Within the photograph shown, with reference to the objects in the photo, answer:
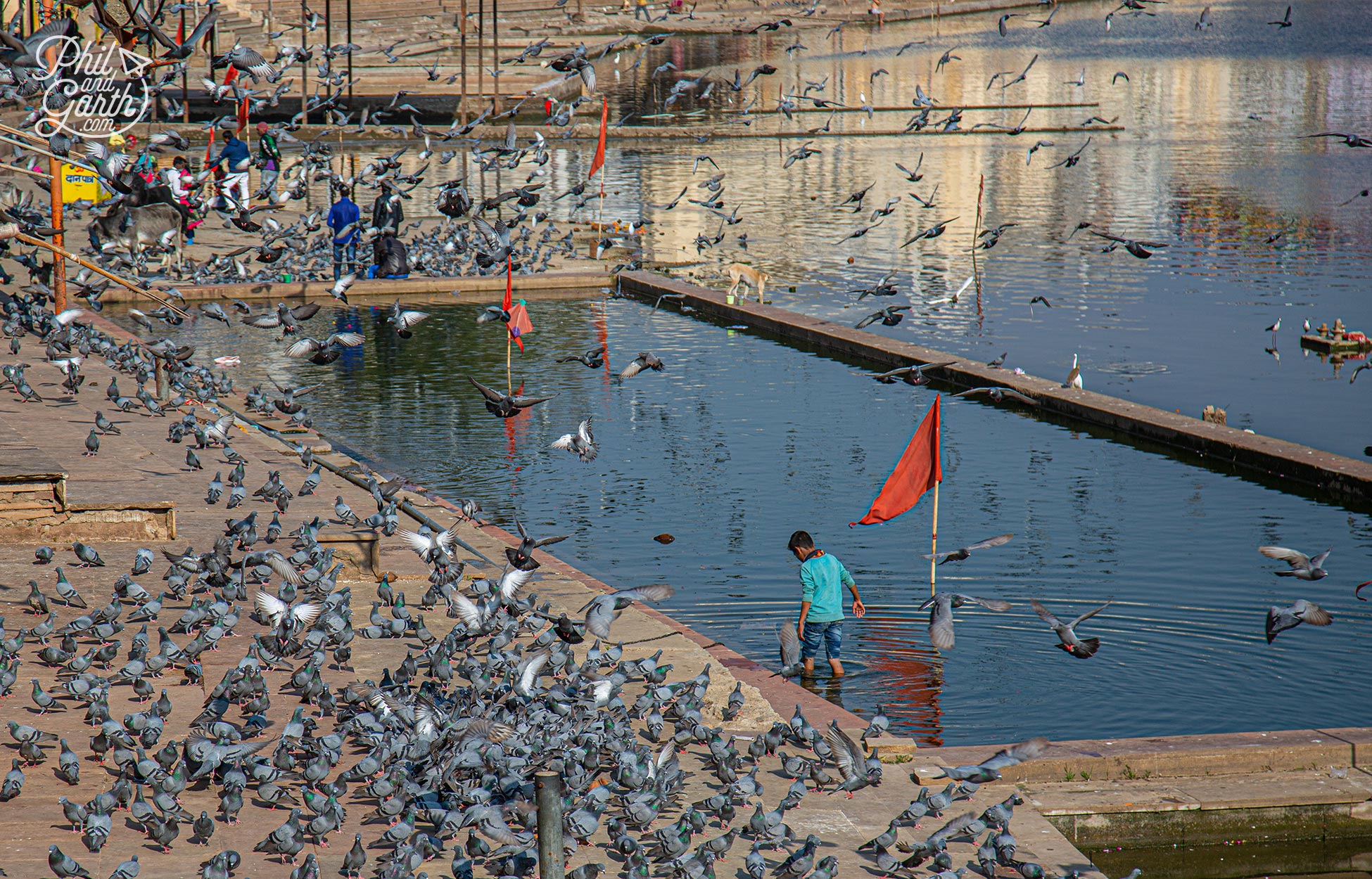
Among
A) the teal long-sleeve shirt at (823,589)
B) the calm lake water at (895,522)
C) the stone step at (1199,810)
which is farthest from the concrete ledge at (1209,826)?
the teal long-sleeve shirt at (823,589)

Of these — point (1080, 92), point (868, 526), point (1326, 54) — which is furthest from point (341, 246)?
point (1326, 54)

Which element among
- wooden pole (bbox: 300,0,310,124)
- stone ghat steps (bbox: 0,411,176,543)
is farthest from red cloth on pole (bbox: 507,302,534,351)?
wooden pole (bbox: 300,0,310,124)

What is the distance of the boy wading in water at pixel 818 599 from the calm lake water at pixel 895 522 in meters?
0.30

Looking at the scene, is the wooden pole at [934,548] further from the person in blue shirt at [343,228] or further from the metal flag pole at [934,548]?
the person in blue shirt at [343,228]

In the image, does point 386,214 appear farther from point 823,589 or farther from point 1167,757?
point 1167,757

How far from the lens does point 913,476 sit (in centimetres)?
1093

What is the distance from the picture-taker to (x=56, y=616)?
340 inches

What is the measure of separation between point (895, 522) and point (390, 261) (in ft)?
39.7

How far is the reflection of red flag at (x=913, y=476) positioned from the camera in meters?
10.8

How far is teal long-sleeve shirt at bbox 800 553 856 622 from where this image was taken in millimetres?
9625

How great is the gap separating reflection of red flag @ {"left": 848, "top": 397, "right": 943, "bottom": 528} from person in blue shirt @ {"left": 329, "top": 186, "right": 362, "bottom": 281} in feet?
40.5

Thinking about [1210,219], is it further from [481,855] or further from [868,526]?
[481,855]

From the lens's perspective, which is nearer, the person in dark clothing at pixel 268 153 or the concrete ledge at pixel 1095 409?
the concrete ledge at pixel 1095 409

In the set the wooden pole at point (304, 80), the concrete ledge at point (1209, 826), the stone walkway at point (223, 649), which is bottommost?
the concrete ledge at point (1209, 826)
